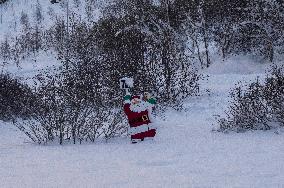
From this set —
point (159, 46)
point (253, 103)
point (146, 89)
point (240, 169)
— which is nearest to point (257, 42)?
point (159, 46)

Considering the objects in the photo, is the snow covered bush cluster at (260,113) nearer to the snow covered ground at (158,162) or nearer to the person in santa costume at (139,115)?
the snow covered ground at (158,162)

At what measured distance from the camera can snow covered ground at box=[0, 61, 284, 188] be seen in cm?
411

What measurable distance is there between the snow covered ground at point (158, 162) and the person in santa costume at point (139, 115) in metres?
0.20

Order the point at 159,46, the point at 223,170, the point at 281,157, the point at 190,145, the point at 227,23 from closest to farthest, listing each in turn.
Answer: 1. the point at 223,170
2. the point at 281,157
3. the point at 190,145
4. the point at 159,46
5. the point at 227,23

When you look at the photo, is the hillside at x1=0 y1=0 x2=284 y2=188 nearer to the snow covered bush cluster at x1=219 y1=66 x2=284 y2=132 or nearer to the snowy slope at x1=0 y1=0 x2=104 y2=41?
the snow covered bush cluster at x1=219 y1=66 x2=284 y2=132

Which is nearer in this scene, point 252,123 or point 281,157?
point 281,157

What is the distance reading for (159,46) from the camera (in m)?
13.8

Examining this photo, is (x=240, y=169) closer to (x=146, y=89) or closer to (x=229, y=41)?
(x=146, y=89)

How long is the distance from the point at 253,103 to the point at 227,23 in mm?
17117

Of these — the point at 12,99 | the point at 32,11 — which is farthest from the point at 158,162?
the point at 32,11

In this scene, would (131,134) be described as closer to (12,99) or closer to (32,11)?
(12,99)

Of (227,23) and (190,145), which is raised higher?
(227,23)

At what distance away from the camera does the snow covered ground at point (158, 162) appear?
13.5ft

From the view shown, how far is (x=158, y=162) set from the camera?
5.16m
